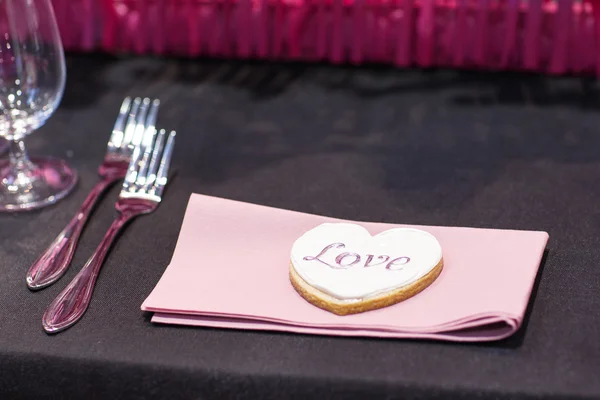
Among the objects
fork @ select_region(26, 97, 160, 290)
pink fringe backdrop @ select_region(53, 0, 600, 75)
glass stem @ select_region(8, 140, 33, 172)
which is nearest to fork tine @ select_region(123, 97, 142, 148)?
fork @ select_region(26, 97, 160, 290)

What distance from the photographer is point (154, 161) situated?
0.83 meters

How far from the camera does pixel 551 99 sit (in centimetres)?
100

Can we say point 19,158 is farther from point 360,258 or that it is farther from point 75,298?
point 360,258

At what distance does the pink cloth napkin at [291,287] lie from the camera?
1.89 ft

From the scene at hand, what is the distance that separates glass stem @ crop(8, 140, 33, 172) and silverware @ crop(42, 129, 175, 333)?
0.38 ft

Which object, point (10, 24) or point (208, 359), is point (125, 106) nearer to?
point (10, 24)

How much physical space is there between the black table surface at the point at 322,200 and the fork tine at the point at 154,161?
0.02m

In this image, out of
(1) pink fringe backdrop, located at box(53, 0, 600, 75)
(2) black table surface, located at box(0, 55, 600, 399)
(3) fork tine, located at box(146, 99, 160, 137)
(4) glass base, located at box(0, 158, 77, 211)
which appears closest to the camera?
(2) black table surface, located at box(0, 55, 600, 399)

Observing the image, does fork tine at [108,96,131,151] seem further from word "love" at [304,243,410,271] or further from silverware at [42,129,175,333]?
word "love" at [304,243,410,271]

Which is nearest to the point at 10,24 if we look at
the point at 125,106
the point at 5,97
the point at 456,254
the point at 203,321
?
the point at 5,97

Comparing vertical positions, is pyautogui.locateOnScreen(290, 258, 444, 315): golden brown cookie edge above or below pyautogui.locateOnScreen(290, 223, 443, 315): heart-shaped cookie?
below

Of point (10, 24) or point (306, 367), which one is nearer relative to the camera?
point (306, 367)

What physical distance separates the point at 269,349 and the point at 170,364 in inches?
2.9

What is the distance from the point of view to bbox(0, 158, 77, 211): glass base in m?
0.80
